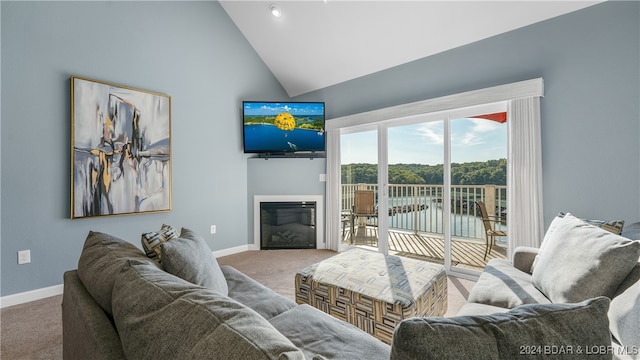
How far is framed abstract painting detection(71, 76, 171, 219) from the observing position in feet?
8.89

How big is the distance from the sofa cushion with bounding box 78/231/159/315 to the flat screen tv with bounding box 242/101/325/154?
9.20ft

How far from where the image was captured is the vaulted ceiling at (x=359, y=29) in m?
2.71

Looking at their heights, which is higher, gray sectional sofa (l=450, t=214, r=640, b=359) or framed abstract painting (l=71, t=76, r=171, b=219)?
framed abstract painting (l=71, t=76, r=171, b=219)

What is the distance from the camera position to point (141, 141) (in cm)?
314

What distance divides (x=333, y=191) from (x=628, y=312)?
334cm

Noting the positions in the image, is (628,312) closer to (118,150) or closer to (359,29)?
(359,29)

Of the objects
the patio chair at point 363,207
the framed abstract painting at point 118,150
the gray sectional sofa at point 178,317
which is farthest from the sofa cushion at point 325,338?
the patio chair at point 363,207

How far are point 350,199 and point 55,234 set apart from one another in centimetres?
342

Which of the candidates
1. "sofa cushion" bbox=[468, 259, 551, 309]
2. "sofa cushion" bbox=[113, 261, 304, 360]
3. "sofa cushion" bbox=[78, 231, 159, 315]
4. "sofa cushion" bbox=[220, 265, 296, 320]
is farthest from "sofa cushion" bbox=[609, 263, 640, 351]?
"sofa cushion" bbox=[78, 231, 159, 315]

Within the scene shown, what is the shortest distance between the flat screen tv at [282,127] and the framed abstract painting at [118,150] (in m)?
1.09

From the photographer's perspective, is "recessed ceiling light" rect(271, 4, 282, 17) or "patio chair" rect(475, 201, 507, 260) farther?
"recessed ceiling light" rect(271, 4, 282, 17)

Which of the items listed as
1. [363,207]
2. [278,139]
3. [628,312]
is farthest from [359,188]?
[628,312]

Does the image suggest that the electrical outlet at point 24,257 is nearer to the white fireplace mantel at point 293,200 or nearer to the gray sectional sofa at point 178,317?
the gray sectional sofa at point 178,317

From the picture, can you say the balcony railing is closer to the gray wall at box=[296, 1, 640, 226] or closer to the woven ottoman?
the gray wall at box=[296, 1, 640, 226]
